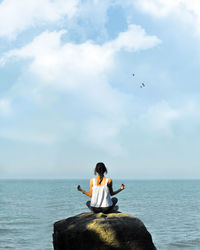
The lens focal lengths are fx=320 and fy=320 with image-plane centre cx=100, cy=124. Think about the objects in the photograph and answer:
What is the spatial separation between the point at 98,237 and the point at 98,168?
1892mm

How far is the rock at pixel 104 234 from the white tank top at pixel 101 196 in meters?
0.37

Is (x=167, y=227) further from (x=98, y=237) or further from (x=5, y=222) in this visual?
(x=98, y=237)

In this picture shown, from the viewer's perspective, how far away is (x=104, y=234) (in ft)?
28.6

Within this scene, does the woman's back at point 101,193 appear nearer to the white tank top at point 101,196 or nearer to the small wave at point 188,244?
the white tank top at point 101,196

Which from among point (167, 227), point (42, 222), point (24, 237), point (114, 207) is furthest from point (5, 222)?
point (114, 207)

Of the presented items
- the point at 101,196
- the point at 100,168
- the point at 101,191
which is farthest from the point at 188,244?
the point at 100,168

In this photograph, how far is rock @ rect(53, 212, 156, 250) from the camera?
8750 millimetres

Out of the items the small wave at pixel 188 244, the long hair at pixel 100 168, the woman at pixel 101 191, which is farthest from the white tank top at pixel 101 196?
the small wave at pixel 188 244

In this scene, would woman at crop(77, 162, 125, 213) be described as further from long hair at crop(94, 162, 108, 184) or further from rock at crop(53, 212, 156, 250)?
rock at crop(53, 212, 156, 250)

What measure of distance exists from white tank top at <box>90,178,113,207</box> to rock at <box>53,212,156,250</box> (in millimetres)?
367

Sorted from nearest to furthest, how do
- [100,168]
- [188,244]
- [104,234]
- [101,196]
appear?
[104,234]
[100,168]
[101,196]
[188,244]

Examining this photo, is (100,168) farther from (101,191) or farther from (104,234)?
(104,234)

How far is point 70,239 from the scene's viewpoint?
9070mm

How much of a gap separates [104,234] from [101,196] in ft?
3.68
